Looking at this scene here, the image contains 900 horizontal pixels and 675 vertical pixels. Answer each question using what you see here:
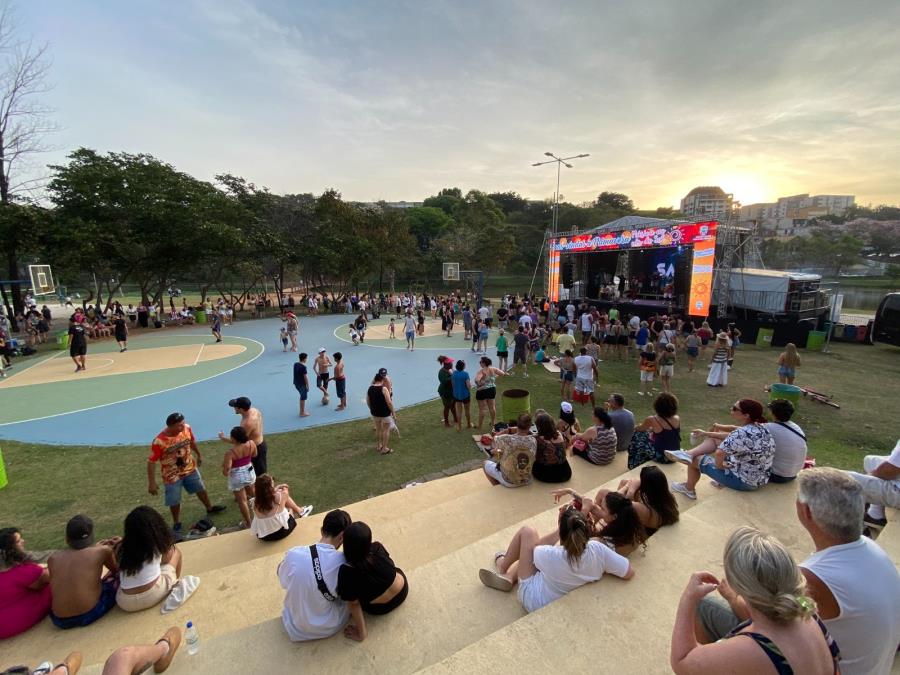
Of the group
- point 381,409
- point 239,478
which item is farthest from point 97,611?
point 381,409

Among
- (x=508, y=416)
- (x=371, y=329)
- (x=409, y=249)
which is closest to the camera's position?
(x=508, y=416)

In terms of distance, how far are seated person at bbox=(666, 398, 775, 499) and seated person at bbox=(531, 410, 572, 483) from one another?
4.40ft

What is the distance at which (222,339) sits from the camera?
20.5m

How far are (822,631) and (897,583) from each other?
694 millimetres

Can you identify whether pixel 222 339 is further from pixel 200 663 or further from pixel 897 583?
pixel 897 583

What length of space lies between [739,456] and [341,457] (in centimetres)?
634

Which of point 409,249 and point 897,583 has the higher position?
point 409,249

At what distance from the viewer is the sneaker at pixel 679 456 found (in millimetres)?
5234

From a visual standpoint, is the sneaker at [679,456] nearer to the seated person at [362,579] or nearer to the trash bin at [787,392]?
the seated person at [362,579]

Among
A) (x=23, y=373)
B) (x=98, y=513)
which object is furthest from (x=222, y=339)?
(x=98, y=513)

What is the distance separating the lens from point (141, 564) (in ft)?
12.0

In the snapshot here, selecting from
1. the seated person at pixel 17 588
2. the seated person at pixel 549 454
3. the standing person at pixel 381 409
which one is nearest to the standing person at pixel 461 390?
the standing person at pixel 381 409

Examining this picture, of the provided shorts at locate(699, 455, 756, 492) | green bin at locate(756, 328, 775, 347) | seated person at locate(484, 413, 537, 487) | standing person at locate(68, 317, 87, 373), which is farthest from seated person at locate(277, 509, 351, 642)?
green bin at locate(756, 328, 775, 347)

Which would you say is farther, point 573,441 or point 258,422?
point 573,441
